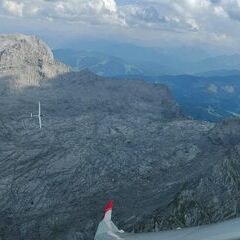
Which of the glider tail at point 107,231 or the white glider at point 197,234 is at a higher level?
the white glider at point 197,234

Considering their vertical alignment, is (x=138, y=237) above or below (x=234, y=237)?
below

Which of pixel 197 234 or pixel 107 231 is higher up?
pixel 197 234

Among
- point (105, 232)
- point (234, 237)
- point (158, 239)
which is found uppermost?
point (234, 237)

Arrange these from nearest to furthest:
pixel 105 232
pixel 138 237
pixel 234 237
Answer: pixel 234 237 → pixel 138 237 → pixel 105 232

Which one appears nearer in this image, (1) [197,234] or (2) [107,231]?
(1) [197,234]

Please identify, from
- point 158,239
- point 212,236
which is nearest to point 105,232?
point 158,239

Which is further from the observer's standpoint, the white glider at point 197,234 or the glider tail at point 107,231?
the glider tail at point 107,231

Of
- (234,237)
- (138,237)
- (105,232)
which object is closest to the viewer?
(234,237)

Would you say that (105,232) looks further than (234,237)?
Yes

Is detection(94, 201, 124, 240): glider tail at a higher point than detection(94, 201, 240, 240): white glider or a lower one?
lower

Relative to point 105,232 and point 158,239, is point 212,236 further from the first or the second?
point 105,232

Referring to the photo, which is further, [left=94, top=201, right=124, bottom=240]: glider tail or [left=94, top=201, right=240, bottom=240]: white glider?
[left=94, top=201, right=124, bottom=240]: glider tail
